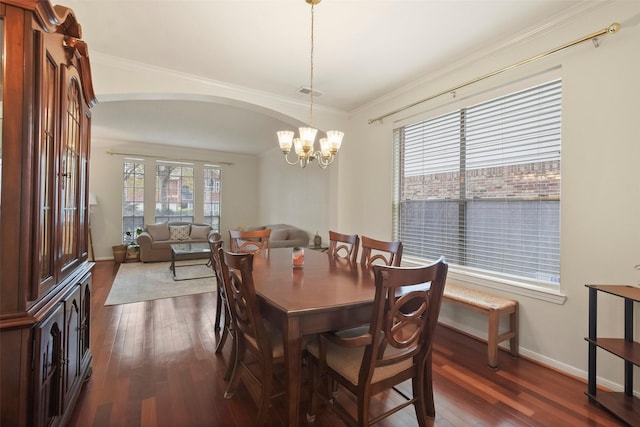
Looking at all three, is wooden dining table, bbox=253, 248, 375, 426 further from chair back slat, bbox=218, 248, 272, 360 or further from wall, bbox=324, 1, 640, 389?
wall, bbox=324, 1, 640, 389

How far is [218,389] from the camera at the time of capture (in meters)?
2.00

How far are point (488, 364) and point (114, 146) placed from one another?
7.98 m

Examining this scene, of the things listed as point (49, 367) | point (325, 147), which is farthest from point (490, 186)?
point (49, 367)

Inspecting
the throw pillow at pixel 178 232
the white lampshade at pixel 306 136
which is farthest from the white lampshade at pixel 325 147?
the throw pillow at pixel 178 232

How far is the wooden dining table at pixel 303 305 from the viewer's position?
1.41 metres

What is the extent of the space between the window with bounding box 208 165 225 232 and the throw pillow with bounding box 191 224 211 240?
64cm

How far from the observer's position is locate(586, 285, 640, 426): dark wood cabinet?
1.74 meters

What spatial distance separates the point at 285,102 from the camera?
392cm

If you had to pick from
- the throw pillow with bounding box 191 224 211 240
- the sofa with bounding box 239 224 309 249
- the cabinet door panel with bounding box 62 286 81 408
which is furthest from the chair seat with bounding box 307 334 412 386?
the throw pillow with bounding box 191 224 211 240

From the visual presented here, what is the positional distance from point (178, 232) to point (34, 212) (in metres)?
6.17

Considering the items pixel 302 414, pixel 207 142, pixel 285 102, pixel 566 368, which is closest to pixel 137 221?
pixel 207 142

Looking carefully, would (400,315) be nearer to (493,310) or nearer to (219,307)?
(493,310)

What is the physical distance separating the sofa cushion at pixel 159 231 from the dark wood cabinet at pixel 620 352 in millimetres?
7211

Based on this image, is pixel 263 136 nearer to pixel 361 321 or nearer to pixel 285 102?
pixel 285 102
